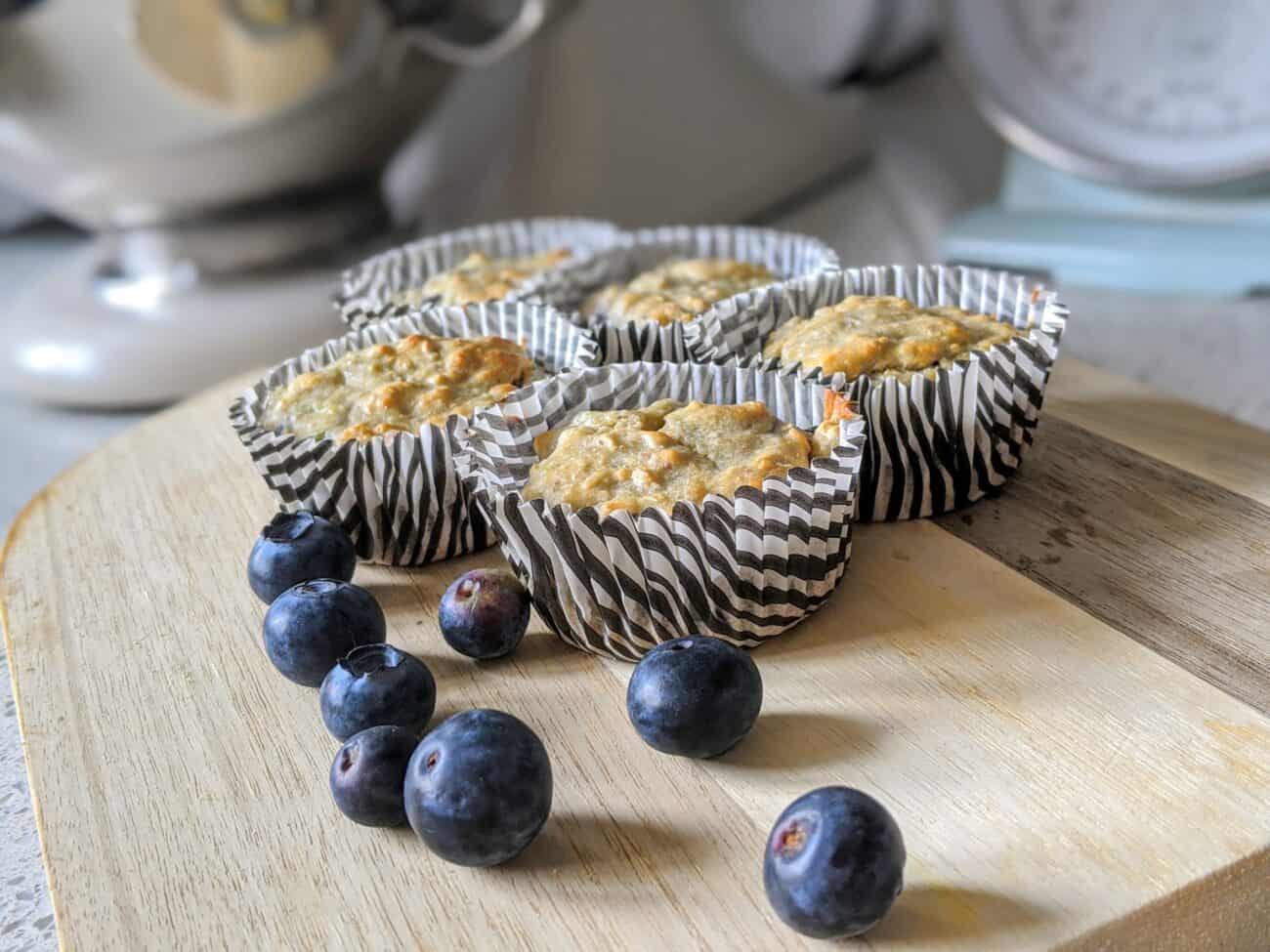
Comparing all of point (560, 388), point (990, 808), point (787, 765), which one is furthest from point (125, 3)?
point (990, 808)

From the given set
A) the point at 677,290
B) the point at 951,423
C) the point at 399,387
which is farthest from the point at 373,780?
the point at 677,290

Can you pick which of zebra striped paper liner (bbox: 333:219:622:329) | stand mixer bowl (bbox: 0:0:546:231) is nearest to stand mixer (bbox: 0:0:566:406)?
stand mixer bowl (bbox: 0:0:546:231)

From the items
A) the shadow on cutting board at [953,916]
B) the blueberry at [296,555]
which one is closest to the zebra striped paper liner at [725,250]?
the blueberry at [296,555]

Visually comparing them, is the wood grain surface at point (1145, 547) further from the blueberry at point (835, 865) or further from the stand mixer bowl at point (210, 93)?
the stand mixer bowl at point (210, 93)

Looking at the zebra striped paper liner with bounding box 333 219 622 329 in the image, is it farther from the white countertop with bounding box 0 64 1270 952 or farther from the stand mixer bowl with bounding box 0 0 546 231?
the white countertop with bounding box 0 64 1270 952

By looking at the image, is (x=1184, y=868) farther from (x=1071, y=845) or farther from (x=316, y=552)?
(x=316, y=552)

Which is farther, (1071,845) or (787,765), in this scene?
(787,765)
